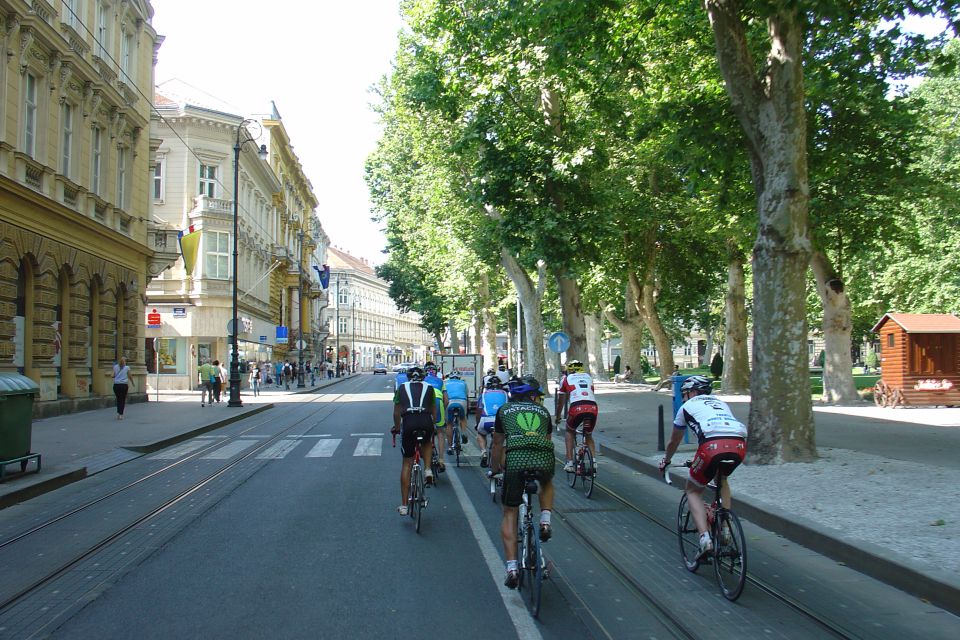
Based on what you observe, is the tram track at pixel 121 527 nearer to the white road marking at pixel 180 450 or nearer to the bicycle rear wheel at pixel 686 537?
the white road marking at pixel 180 450

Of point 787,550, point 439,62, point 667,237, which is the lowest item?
point 787,550

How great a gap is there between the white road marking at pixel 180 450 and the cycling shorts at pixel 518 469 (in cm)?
1042

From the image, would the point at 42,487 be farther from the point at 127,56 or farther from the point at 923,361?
the point at 923,361

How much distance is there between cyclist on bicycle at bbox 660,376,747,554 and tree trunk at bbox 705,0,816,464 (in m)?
5.46

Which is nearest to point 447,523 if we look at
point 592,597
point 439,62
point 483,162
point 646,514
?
point 646,514

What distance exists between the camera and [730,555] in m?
6.14

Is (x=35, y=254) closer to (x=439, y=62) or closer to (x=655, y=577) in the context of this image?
(x=439, y=62)

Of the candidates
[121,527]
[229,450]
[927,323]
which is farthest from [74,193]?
[927,323]

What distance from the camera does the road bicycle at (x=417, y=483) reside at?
872 centimetres

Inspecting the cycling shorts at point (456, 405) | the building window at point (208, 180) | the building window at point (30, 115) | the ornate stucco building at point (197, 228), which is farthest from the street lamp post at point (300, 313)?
the cycling shorts at point (456, 405)

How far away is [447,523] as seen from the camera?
8.91 meters

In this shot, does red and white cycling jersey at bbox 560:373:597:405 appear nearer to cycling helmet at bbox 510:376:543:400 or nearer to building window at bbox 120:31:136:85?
cycling helmet at bbox 510:376:543:400

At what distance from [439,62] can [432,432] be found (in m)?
16.0

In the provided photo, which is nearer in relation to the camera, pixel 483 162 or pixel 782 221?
pixel 782 221
